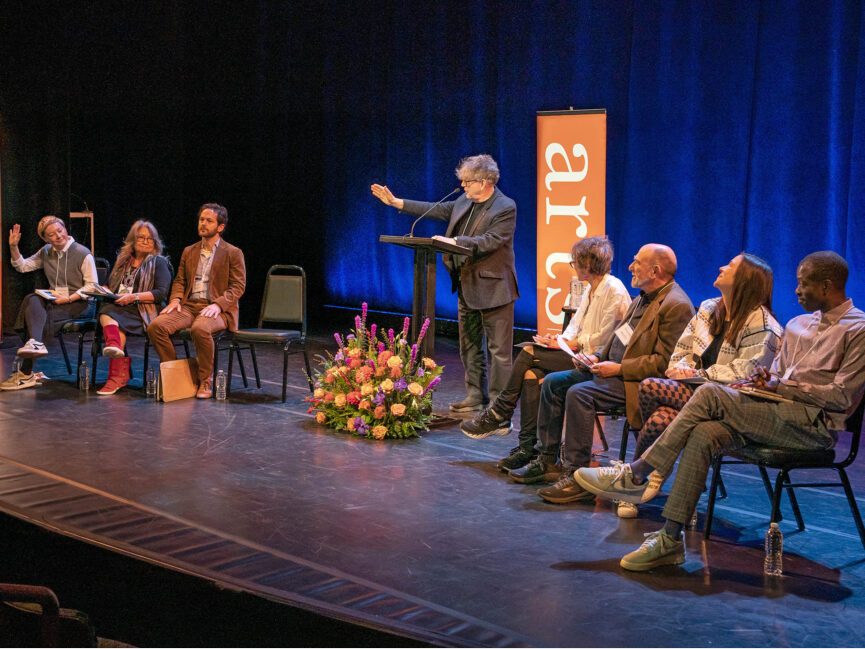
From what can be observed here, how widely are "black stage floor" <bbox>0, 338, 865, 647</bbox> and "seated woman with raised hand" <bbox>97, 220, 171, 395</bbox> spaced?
2.93 ft

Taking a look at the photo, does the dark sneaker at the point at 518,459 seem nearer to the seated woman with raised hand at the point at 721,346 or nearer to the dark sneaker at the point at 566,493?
the dark sneaker at the point at 566,493

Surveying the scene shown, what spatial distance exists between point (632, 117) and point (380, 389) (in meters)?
3.40

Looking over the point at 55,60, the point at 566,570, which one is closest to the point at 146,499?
the point at 566,570

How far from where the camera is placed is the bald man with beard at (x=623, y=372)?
4.30 m

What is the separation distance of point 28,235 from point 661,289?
244 inches

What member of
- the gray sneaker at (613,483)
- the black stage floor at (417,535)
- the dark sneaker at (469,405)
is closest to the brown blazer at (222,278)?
the black stage floor at (417,535)

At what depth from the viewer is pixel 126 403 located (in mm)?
6246

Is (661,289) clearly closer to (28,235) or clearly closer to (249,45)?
(28,235)

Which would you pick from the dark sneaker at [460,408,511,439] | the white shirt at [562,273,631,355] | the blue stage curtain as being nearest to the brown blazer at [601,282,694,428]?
the white shirt at [562,273,631,355]

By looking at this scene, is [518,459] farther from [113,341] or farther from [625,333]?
[113,341]

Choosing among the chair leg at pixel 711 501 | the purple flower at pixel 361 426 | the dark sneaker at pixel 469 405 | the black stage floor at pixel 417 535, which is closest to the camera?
the black stage floor at pixel 417 535

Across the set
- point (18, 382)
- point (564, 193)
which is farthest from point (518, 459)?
point (18, 382)

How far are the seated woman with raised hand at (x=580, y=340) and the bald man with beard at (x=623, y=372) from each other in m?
0.15

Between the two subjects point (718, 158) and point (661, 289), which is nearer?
point (661, 289)
